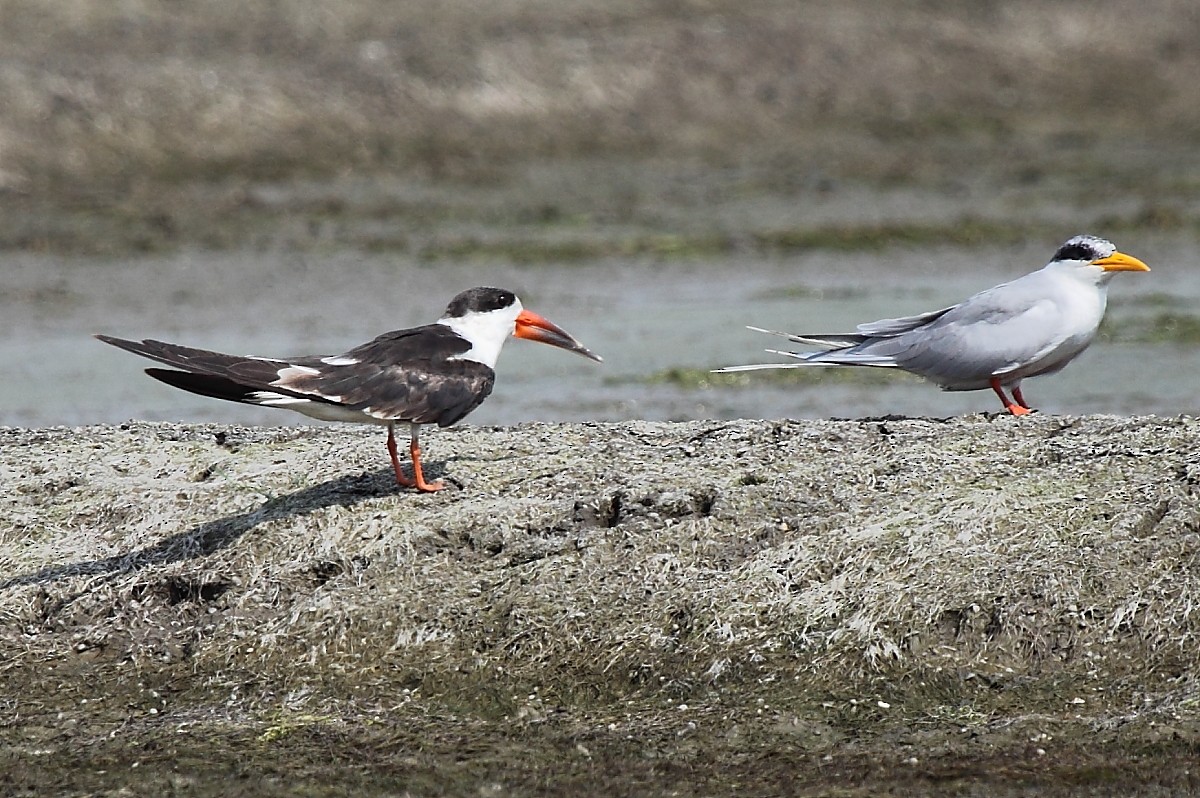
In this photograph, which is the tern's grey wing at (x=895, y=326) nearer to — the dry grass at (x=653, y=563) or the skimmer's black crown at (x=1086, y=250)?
the skimmer's black crown at (x=1086, y=250)

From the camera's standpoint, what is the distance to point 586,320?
467 inches

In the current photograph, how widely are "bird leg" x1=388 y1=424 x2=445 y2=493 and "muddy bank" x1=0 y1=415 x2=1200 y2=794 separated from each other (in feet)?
0.19

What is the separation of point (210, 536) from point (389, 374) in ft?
2.66

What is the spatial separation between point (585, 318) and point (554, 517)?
243 inches

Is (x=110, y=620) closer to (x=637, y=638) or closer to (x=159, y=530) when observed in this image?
(x=159, y=530)

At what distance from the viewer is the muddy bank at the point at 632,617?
4.82 m

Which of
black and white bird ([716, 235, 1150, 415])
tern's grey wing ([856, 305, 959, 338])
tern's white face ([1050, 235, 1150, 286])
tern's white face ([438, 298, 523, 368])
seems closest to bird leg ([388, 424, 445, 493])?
tern's white face ([438, 298, 523, 368])

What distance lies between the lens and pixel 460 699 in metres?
5.21

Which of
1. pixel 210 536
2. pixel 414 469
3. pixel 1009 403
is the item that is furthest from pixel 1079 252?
pixel 210 536

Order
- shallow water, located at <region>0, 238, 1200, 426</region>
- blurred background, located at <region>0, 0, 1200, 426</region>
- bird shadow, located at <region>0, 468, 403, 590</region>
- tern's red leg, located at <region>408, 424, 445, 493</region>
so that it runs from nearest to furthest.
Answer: bird shadow, located at <region>0, 468, 403, 590</region>
tern's red leg, located at <region>408, 424, 445, 493</region>
shallow water, located at <region>0, 238, 1200, 426</region>
blurred background, located at <region>0, 0, 1200, 426</region>

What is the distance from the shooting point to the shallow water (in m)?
9.55

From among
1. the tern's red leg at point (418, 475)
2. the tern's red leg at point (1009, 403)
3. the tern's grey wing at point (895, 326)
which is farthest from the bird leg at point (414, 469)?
the tern's red leg at point (1009, 403)

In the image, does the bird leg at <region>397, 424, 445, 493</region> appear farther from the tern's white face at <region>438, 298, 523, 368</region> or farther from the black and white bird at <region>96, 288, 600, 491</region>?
the tern's white face at <region>438, 298, 523, 368</region>

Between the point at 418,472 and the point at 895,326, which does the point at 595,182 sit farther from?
the point at 418,472
